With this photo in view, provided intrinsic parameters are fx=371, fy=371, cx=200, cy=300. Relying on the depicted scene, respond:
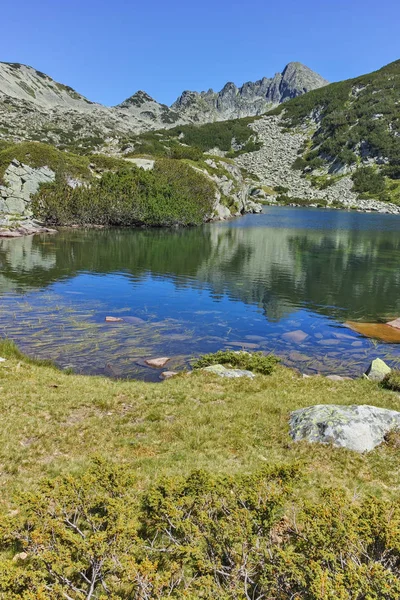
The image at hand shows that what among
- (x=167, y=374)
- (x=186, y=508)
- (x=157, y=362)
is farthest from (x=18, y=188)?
(x=186, y=508)

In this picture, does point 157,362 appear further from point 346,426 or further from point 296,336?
point 346,426

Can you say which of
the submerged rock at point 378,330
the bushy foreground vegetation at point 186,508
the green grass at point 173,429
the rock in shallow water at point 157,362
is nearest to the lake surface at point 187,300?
the rock in shallow water at point 157,362

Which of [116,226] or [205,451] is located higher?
[116,226]

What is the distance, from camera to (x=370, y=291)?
44625 millimetres

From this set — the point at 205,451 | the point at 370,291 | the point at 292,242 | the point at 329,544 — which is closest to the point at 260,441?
the point at 205,451

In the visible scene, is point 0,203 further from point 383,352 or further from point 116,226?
point 383,352

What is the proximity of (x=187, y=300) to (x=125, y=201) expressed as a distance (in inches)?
2802

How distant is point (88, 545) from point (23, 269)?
4590 cm

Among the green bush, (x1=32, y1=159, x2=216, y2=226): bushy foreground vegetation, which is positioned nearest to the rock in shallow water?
the green bush

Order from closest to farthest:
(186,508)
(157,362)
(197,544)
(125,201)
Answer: (197,544)
(186,508)
(157,362)
(125,201)

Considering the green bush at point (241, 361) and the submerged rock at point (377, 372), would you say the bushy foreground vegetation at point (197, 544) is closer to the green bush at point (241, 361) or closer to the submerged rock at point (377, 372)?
the green bush at point (241, 361)

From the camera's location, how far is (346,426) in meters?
12.3

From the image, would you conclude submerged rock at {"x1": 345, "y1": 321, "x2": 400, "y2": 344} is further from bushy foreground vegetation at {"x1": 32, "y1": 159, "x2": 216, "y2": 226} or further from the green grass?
bushy foreground vegetation at {"x1": 32, "y1": 159, "x2": 216, "y2": 226}

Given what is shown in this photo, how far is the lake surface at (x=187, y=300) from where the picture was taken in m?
25.5
